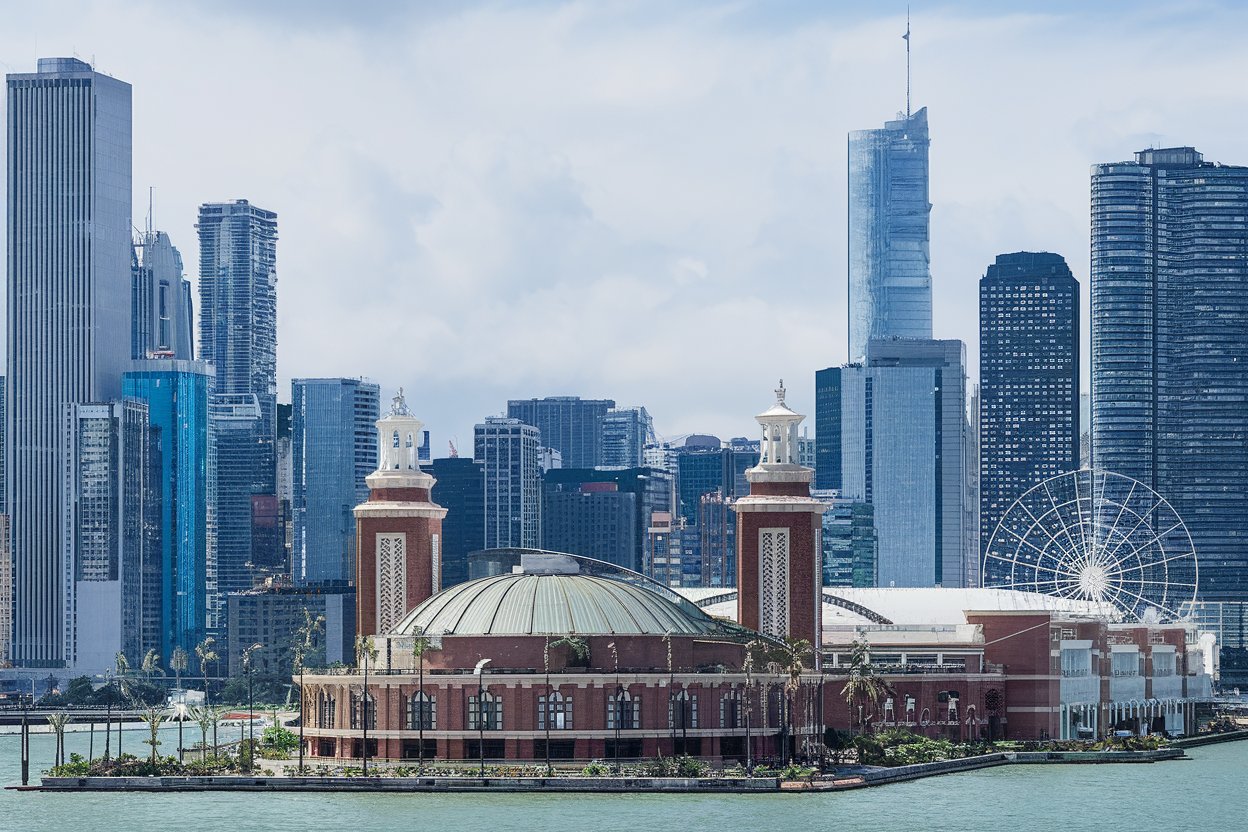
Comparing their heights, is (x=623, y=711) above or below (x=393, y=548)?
below

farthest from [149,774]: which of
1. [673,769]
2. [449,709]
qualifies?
[673,769]

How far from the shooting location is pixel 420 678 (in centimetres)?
16900

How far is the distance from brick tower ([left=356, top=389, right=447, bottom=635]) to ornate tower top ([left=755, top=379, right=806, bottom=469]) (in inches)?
911

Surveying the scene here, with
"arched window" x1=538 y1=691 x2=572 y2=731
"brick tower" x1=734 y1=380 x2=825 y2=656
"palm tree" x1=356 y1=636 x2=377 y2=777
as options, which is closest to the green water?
"palm tree" x1=356 y1=636 x2=377 y2=777

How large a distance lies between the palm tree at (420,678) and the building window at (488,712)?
3177mm

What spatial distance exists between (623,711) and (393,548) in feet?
92.0

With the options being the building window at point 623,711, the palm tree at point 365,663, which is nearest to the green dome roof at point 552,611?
the palm tree at point 365,663

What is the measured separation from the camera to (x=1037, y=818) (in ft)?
486

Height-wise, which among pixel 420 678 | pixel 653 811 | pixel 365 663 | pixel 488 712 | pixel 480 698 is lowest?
pixel 653 811

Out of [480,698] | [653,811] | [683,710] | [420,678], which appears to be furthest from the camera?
[683,710]

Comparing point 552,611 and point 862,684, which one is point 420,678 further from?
point 862,684

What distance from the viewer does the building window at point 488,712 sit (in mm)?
168000

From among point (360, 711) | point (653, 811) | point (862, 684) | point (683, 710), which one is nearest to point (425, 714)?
point (360, 711)

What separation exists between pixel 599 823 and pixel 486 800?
1251cm
